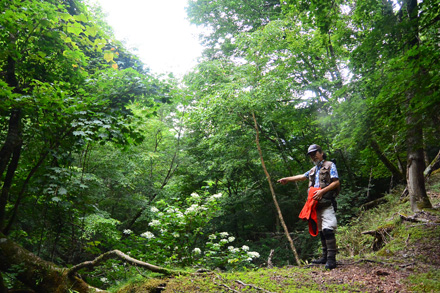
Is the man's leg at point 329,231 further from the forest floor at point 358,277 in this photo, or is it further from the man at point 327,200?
the forest floor at point 358,277

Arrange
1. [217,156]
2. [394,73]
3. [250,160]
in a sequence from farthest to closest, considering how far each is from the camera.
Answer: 1. [217,156]
2. [250,160]
3. [394,73]

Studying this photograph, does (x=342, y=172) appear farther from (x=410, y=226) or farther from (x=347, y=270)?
(x=347, y=270)

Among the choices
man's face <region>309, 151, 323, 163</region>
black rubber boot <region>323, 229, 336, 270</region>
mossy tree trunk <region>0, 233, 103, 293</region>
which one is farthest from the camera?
man's face <region>309, 151, 323, 163</region>

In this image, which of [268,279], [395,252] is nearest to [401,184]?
[395,252]

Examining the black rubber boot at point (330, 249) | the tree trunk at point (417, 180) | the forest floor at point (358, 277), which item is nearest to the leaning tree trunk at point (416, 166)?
the tree trunk at point (417, 180)

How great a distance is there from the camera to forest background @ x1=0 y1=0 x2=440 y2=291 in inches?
146

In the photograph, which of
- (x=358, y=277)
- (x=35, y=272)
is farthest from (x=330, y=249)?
(x=35, y=272)

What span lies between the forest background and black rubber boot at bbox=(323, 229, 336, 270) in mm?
1719

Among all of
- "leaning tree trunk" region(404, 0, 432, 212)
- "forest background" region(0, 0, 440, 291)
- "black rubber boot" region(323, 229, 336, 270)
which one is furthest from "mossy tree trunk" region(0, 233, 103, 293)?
"leaning tree trunk" region(404, 0, 432, 212)

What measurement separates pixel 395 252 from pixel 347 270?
1.14 metres

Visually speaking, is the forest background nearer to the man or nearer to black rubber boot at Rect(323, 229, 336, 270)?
the man

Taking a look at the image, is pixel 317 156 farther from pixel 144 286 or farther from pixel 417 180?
pixel 144 286

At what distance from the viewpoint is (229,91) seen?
8.61 m

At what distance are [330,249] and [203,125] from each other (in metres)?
7.65
